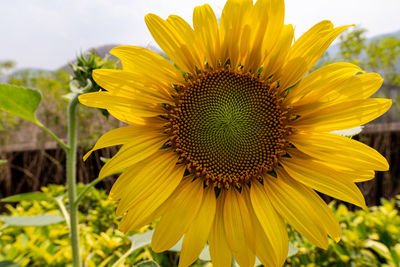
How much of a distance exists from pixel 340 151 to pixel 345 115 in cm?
8

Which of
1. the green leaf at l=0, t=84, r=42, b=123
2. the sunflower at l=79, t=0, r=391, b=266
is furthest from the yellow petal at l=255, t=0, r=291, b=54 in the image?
the green leaf at l=0, t=84, r=42, b=123

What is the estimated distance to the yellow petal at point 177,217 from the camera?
0.61m

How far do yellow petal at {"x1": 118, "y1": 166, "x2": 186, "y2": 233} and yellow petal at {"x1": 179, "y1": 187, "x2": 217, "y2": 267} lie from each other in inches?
3.1

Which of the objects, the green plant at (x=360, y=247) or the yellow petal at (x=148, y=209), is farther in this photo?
the green plant at (x=360, y=247)

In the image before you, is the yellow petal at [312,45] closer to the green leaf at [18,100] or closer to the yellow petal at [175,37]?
the yellow petal at [175,37]

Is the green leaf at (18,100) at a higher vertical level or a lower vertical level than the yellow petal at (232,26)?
lower

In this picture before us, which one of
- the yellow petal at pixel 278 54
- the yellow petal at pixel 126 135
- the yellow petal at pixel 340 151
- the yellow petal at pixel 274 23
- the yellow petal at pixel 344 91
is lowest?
the yellow petal at pixel 340 151

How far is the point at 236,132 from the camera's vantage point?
71 centimetres

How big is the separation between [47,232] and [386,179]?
12.1 ft

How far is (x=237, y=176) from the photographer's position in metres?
0.70

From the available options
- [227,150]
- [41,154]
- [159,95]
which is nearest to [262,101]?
[227,150]

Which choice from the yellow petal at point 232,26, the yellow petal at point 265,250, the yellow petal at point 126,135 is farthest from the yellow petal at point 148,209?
the yellow petal at point 232,26

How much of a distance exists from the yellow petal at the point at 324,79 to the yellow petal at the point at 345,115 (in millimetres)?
41

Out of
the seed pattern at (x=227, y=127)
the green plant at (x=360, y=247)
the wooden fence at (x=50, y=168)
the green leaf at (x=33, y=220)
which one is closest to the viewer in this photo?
the seed pattern at (x=227, y=127)
